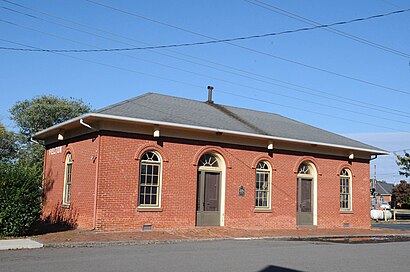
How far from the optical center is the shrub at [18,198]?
15523 mm

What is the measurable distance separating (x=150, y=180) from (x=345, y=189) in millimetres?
10972

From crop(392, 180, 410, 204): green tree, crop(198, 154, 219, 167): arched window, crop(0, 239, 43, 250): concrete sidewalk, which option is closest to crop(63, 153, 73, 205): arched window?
crop(198, 154, 219, 167): arched window

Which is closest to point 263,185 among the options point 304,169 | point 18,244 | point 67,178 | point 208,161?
point 304,169

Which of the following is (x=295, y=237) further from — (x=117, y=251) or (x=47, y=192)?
(x=47, y=192)

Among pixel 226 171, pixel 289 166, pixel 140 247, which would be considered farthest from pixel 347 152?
pixel 140 247

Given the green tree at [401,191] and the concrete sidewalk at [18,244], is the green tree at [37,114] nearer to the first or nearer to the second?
the concrete sidewalk at [18,244]

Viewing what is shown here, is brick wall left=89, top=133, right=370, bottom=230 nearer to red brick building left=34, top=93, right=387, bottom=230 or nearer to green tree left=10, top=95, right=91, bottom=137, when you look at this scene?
red brick building left=34, top=93, right=387, bottom=230

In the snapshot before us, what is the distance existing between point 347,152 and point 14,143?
28.2m

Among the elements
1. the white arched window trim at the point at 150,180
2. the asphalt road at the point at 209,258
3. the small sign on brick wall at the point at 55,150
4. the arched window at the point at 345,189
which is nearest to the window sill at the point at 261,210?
the white arched window trim at the point at 150,180

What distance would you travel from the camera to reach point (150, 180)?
1894 centimetres

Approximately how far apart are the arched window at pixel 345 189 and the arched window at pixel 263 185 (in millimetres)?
4770

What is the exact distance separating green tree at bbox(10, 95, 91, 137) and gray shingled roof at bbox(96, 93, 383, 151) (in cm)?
2143

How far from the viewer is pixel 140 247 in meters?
14.2

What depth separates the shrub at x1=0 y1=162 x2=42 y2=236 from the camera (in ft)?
50.9
